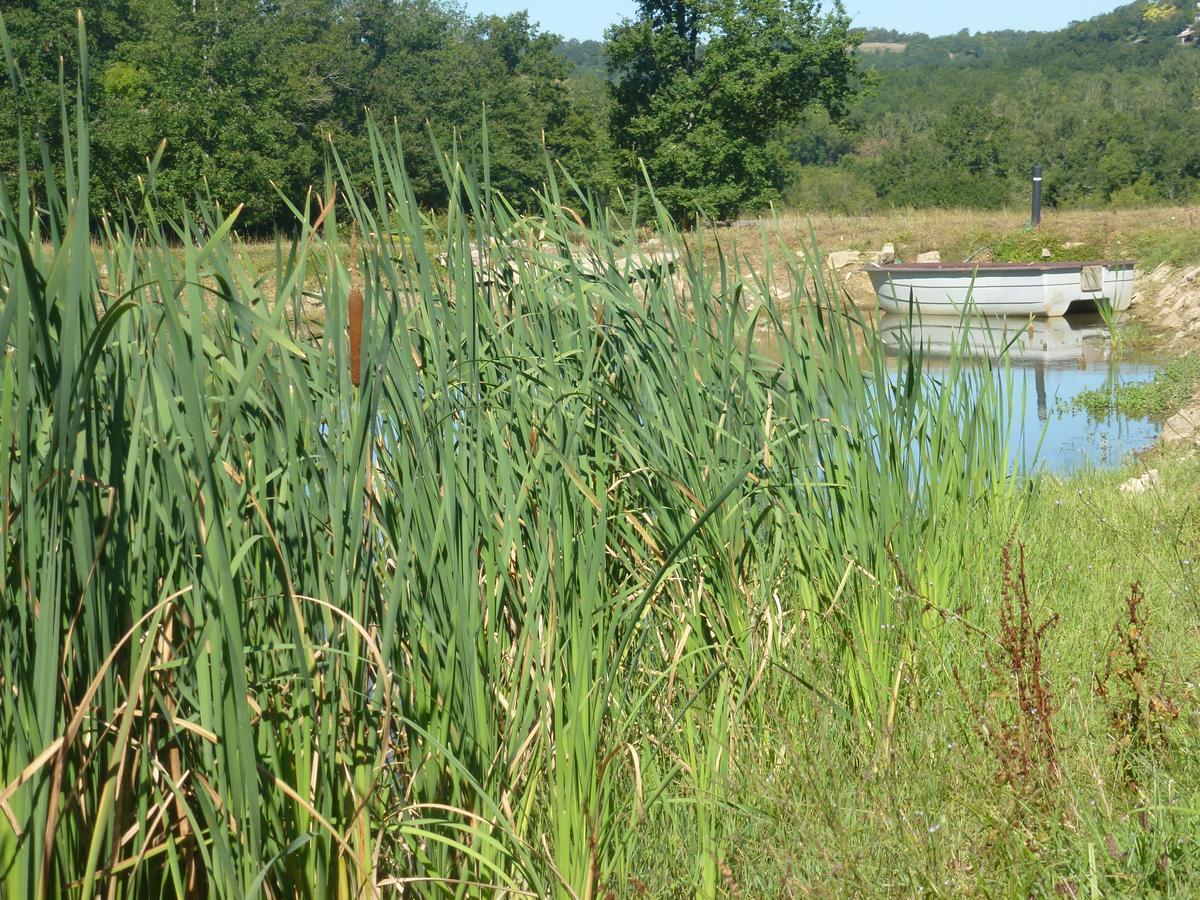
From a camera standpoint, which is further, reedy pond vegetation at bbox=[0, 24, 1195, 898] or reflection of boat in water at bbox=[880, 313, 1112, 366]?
reflection of boat in water at bbox=[880, 313, 1112, 366]

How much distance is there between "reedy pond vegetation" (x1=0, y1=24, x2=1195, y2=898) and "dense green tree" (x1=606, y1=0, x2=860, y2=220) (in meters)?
28.2

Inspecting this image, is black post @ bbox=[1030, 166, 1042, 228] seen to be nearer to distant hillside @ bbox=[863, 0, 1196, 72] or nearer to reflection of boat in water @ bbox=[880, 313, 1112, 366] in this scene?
reflection of boat in water @ bbox=[880, 313, 1112, 366]

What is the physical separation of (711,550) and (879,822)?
677 mm

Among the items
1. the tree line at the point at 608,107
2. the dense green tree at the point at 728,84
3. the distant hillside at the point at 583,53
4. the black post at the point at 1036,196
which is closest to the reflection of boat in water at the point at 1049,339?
the black post at the point at 1036,196

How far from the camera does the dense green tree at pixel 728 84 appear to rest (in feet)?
101

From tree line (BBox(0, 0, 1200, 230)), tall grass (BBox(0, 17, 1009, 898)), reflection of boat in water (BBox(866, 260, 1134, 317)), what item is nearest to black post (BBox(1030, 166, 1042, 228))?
reflection of boat in water (BBox(866, 260, 1134, 317))

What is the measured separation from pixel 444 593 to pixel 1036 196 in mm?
19612

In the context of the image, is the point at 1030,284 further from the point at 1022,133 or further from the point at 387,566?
the point at 1022,133

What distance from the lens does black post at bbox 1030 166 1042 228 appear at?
62.2 ft

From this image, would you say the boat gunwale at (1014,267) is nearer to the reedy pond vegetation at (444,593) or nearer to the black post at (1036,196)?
the black post at (1036,196)

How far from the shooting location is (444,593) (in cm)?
160

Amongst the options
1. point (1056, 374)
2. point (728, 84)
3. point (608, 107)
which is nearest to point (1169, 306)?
point (1056, 374)

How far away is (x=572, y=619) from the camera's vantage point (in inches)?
67.1

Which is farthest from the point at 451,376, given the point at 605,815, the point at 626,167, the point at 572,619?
the point at 626,167
